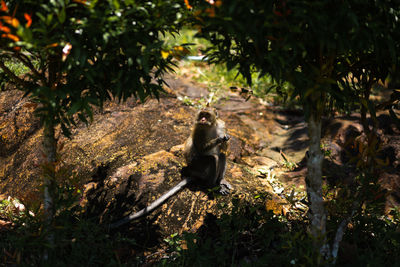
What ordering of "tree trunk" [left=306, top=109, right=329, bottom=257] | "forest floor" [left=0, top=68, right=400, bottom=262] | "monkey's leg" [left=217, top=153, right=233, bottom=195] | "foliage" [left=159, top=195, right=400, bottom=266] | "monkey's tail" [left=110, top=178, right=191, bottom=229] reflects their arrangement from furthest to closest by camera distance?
"monkey's leg" [left=217, top=153, right=233, bottom=195] < "forest floor" [left=0, top=68, right=400, bottom=262] < "monkey's tail" [left=110, top=178, right=191, bottom=229] < "foliage" [left=159, top=195, right=400, bottom=266] < "tree trunk" [left=306, top=109, right=329, bottom=257]

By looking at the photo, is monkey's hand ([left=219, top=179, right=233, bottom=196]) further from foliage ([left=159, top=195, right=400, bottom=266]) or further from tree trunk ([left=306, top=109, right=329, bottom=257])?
tree trunk ([left=306, top=109, right=329, bottom=257])

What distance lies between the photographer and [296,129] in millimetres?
6418

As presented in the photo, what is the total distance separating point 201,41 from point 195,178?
7.95m

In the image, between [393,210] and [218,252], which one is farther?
[393,210]

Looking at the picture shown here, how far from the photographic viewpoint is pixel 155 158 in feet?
14.1

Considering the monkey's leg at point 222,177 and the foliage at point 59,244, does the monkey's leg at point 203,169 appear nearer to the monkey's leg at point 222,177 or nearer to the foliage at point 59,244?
the monkey's leg at point 222,177

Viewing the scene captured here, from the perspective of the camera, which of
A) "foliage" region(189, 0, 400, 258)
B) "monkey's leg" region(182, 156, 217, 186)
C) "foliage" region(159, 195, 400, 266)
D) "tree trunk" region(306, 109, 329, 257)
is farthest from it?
"monkey's leg" region(182, 156, 217, 186)

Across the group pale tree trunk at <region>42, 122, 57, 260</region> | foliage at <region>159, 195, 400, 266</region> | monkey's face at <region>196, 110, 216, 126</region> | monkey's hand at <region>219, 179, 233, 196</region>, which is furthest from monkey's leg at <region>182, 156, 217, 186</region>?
pale tree trunk at <region>42, 122, 57, 260</region>

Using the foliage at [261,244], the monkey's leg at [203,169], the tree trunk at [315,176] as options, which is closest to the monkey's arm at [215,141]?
the monkey's leg at [203,169]

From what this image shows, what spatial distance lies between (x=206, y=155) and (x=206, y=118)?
0.48 metres

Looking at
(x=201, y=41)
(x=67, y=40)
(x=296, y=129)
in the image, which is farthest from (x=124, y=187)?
(x=201, y=41)

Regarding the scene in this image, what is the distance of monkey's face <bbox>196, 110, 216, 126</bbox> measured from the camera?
3801 millimetres

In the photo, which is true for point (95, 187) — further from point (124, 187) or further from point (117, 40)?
point (117, 40)

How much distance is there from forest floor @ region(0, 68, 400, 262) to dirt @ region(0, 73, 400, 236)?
1cm
